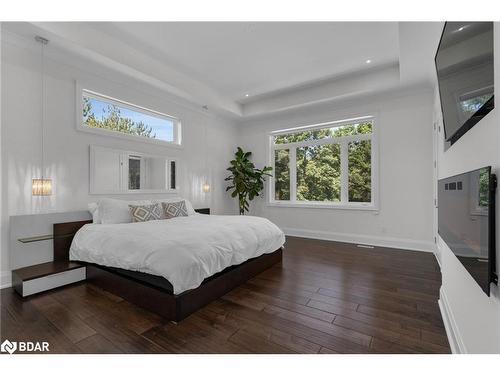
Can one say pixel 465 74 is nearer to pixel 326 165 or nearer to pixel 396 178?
pixel 396 178

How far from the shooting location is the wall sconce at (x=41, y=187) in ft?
9.23

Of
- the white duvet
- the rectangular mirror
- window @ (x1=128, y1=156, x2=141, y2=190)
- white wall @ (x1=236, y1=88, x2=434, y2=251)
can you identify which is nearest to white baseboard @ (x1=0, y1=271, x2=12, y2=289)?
the white duvet

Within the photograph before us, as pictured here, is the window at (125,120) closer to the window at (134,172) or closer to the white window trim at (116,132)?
the white window trim at (116,132)

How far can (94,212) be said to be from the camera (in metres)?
3.34

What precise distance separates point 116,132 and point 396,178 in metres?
4.92

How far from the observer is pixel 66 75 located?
10.7 feet

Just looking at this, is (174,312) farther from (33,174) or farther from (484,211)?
(33,174)

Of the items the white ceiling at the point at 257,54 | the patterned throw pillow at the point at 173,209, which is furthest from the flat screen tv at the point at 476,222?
the patterned throw pillow at the point at 173,209

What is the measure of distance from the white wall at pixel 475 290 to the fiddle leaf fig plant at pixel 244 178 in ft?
13.7

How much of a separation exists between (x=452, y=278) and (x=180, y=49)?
13.3 ft

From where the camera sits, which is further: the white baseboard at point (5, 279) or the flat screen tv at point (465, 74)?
the white baseboard at point (5, 279)

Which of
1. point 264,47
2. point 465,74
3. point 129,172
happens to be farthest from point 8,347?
point 264,47

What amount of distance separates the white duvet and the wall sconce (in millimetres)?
598
